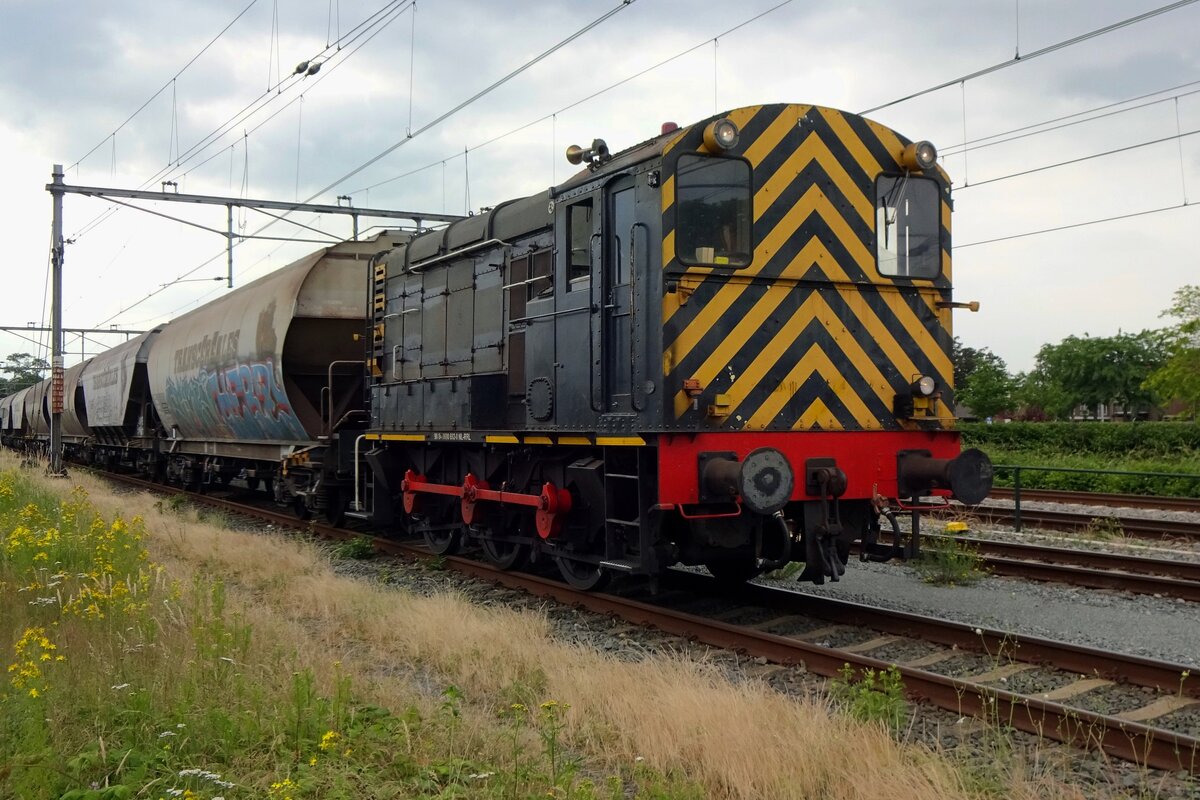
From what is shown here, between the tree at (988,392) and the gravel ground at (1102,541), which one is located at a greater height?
the tree at (988,392)

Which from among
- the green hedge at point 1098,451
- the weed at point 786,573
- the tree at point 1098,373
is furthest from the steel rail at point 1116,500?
the tree at point 1098,373

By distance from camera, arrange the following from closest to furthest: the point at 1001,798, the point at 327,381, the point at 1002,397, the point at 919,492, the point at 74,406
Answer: the point at 1001,798, the point at 919,492, the point at 327,381, the point at 74,406, the point at 1002,397

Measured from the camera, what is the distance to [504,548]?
33.2ft

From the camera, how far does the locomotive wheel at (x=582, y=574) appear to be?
8.43 meters

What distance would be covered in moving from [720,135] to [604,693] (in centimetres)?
402

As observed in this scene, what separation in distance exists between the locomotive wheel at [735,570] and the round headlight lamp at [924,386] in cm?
214

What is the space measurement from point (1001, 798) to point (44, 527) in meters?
9.42

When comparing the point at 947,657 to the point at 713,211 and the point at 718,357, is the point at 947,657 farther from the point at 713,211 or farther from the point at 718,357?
the point at 713,211

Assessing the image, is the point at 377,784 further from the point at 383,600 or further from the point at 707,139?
the point at 707,139

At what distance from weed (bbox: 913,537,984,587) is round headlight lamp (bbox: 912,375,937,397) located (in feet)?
7.29

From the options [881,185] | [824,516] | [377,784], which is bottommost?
[377,784]

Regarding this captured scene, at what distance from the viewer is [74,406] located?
3042 centimetres

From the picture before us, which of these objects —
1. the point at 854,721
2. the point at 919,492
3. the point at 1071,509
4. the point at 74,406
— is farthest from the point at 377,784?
the point at 74,406

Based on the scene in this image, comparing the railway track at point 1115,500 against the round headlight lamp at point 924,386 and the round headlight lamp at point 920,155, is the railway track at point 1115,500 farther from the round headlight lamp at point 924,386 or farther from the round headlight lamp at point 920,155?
the round headlight lamp at point 920,155
